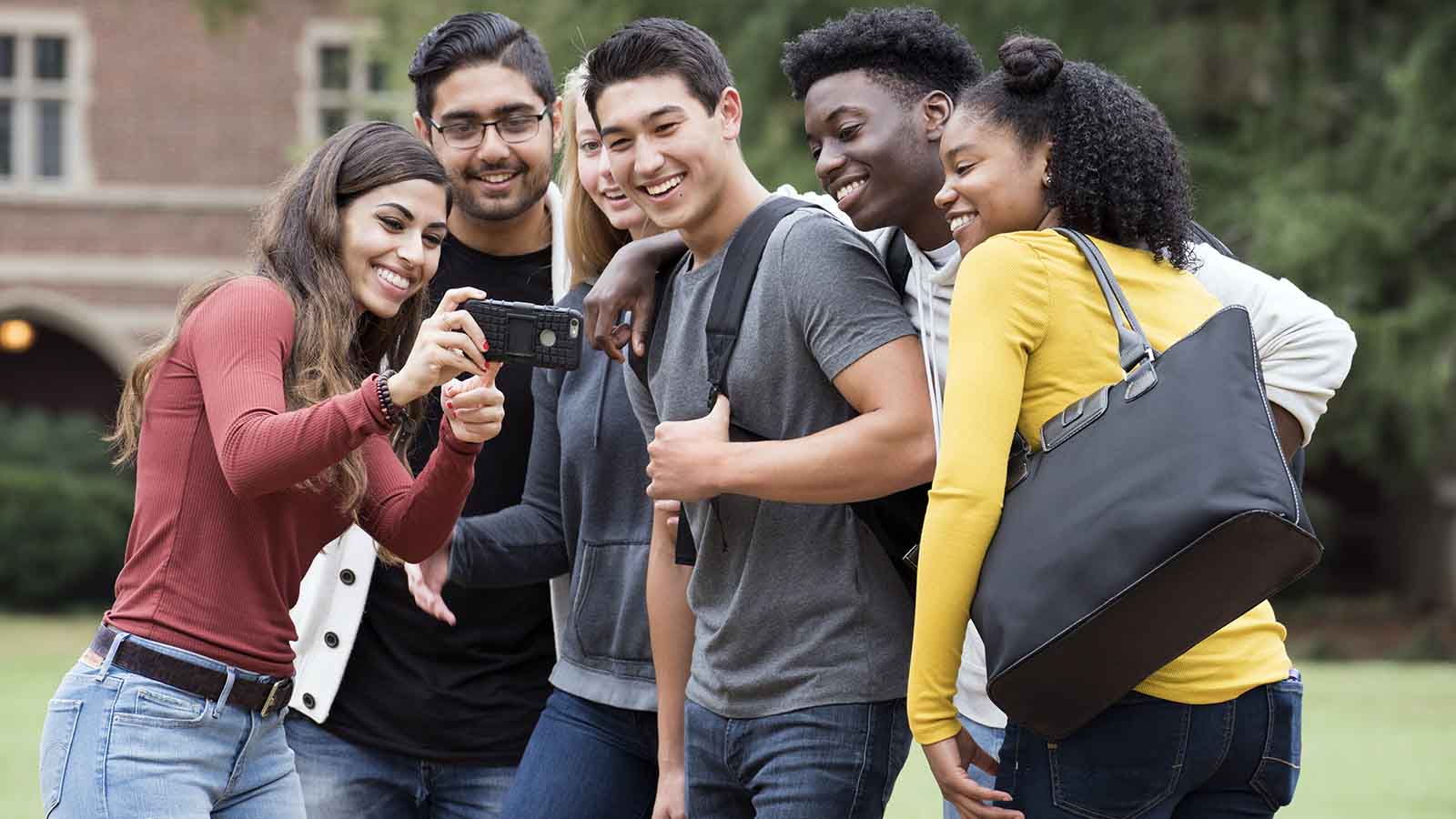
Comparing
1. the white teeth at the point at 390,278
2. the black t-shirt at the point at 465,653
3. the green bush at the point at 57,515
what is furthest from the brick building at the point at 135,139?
the white teeth at the point at 390,278

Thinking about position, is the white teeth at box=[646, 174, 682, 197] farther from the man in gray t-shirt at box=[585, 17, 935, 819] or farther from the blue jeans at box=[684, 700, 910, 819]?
the blue jeans at box=[684, 700, 910, 819]

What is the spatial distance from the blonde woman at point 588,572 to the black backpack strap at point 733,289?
2.23ft

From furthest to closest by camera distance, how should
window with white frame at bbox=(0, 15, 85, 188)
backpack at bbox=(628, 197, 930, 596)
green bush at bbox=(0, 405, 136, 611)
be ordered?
1. window with white frame at bbox=(0, 15, 85, 188)
2. green bush at bbox=(0, 405, 136, 611)
3. backpack at bbox=(628, 197, 930, 596)

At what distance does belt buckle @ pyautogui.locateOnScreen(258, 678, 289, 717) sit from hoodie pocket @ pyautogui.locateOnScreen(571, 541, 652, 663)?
755 millimetres

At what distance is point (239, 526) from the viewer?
2.96 m

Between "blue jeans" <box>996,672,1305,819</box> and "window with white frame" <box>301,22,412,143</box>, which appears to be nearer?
"blue jeans" <box>996,672,1305,819</box>

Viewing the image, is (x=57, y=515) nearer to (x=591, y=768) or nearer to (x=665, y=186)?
(x=591, y=768)

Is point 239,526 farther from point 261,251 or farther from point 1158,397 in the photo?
point 1158,397

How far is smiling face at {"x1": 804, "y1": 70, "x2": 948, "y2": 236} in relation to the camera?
3098mm

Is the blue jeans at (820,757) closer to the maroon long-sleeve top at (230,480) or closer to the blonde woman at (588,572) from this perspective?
the blonde woman at (588,572)

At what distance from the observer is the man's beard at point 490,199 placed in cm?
394

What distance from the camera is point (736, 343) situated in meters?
2.93

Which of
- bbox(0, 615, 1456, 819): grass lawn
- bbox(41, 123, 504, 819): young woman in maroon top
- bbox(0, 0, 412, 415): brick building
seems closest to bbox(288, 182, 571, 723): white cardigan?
bbox(41, 123, 504, 819): young woman in maroon top

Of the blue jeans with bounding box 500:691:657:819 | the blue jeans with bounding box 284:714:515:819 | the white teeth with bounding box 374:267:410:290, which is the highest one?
the white teeth with bounding box 374:267:410:290
